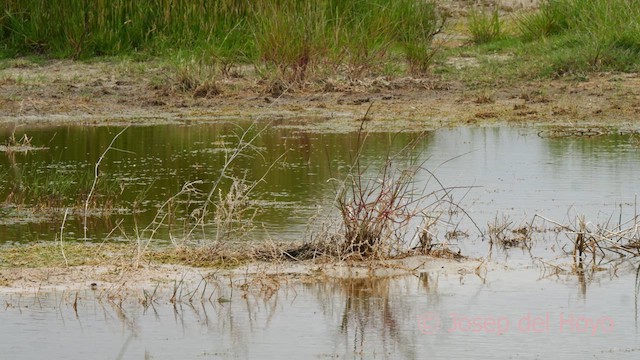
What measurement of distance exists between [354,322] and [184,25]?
11134 mm

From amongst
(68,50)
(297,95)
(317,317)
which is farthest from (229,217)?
(68,50)

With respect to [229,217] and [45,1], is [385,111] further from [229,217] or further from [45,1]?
[229,217]

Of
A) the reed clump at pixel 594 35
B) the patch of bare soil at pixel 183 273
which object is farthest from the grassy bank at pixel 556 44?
the patch of bare soil at pixel 183 273

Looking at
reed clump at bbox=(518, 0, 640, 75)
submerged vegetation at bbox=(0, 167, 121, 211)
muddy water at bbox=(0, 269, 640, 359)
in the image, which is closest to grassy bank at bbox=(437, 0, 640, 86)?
reed clump at bbox=(518, 0, 640, 75)

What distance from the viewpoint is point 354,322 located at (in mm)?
5996

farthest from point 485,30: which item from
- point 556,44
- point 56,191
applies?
point 56,191

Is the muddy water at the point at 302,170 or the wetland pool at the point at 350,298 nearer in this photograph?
the wetland pool at the point at 350,298

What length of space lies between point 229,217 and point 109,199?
86.0 inches

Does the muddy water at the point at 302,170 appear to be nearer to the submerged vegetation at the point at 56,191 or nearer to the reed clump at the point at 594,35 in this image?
the submerged vegetation at the point at 56,191

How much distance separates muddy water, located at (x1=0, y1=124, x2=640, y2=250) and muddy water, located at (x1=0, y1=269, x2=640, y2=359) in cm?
92

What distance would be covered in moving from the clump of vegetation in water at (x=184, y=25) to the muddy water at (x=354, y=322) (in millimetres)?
9167

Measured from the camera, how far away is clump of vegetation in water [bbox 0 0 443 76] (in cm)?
1603

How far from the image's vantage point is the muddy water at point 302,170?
8.35 metres

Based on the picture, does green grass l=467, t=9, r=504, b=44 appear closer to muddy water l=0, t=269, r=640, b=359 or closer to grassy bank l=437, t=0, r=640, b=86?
grassy bank l=437, t=0, r=640, b=86
